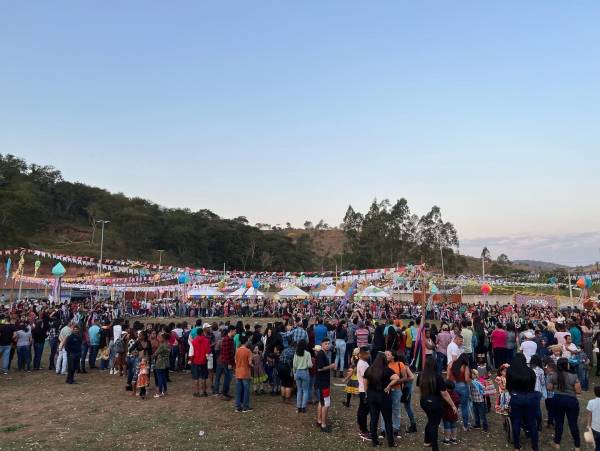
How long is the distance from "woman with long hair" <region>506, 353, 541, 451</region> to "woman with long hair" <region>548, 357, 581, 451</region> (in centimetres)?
61

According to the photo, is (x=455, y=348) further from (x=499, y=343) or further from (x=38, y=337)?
(x=38, y=337)

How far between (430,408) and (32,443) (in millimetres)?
6518

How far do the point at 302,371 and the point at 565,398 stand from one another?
177 inches

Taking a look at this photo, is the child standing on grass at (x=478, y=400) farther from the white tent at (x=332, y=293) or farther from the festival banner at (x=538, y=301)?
the festival banner at (x=538, y=301)

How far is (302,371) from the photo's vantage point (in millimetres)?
8492

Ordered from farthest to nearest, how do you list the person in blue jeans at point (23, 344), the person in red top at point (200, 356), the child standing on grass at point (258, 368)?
the person in blue jeans at point (23, 344)
the person in red top at point (200, 356)
the child standing on grass at point (258, 368)

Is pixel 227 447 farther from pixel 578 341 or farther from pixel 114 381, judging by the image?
pixel 578 341

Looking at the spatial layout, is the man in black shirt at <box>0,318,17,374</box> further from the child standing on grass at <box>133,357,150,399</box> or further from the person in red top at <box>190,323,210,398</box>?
the person in red top at <box>190,323,210,398</box>

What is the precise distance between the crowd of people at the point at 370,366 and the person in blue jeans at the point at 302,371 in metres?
0.02

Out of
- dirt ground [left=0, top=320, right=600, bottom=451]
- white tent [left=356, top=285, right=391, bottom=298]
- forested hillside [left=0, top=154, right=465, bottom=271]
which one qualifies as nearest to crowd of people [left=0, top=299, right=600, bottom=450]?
dirt ground [left=0, top=320, right=600, bottom=451]

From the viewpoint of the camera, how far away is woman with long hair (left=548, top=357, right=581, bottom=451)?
690cm

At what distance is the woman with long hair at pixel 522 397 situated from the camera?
21.5 ft

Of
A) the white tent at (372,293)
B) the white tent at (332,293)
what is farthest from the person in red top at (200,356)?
the white tent at (332,293)

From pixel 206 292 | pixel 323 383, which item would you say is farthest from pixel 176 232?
pixel 323 383
